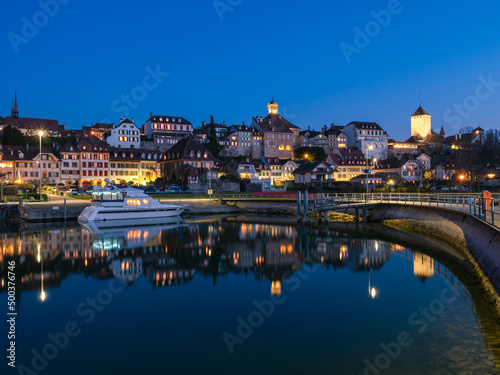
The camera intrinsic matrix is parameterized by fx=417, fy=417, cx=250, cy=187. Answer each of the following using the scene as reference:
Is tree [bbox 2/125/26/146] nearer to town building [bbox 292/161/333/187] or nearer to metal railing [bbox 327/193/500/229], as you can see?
A: town building [bbox 292/161/333/187]

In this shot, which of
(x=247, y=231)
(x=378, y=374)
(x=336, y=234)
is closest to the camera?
(x=378, y=374)

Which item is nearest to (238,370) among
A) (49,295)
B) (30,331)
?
(30,331)

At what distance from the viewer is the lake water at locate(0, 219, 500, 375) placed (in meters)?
11.5

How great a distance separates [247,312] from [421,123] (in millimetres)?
189454

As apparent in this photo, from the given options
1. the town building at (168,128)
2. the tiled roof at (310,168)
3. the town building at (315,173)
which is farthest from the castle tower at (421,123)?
the town building at (168,128)

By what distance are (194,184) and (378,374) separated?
77839 millimetres

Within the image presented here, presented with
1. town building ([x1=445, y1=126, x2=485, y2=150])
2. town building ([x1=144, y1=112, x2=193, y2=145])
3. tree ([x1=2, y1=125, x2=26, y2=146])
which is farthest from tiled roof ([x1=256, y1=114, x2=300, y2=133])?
tree ([x1=2, y1=125, x2=26, y2=146])

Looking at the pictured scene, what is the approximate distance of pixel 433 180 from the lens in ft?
366

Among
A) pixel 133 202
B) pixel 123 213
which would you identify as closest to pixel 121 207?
pixel 123 213

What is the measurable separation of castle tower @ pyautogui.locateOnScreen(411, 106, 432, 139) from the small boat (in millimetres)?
161468

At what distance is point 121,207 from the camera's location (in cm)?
4791

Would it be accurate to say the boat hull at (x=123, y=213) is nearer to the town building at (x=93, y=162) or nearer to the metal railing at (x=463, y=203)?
the metal railing at (x=463, y=203)

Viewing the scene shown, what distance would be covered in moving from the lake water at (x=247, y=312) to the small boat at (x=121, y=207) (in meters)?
15.3

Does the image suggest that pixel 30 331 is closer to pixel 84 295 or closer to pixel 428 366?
pixel 84 295
